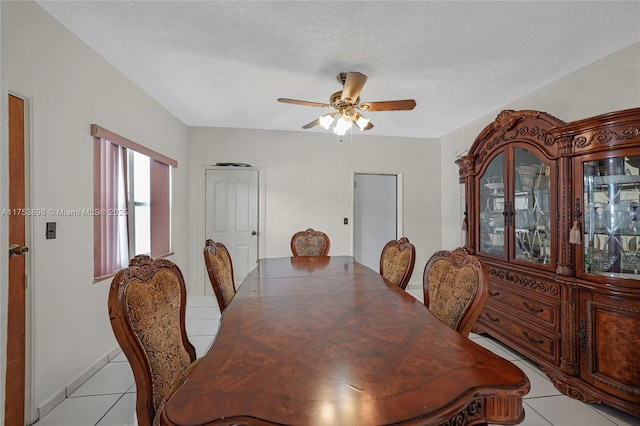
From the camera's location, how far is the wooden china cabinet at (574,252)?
5.75ft

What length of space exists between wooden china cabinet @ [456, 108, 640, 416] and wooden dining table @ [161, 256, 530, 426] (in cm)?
138

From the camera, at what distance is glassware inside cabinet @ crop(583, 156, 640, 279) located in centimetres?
184

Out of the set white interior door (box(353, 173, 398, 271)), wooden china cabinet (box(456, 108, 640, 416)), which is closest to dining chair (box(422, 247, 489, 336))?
wooden china cabinet (box(456, 108, 640, 416))

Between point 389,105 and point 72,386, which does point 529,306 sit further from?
point 72,386

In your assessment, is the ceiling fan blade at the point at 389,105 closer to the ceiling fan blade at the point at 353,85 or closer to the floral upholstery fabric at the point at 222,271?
the ceiling fan blade at the point at 353,85

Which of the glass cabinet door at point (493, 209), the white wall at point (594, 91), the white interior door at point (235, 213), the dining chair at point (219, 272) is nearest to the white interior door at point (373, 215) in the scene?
the white interior door at point (235, 213)

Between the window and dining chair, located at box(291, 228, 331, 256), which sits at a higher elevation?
the window

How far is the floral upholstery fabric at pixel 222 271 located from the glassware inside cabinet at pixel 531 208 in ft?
7.96

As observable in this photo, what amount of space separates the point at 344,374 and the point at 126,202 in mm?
2806

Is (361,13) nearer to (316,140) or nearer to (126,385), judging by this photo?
(316,140)

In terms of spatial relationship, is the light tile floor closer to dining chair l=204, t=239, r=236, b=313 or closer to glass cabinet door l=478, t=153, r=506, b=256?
dining chair l=204, t=239, r=236, b=313

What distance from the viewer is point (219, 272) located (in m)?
1.88

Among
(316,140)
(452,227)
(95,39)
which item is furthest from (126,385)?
(452,227)

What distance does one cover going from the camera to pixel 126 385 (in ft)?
6.90
